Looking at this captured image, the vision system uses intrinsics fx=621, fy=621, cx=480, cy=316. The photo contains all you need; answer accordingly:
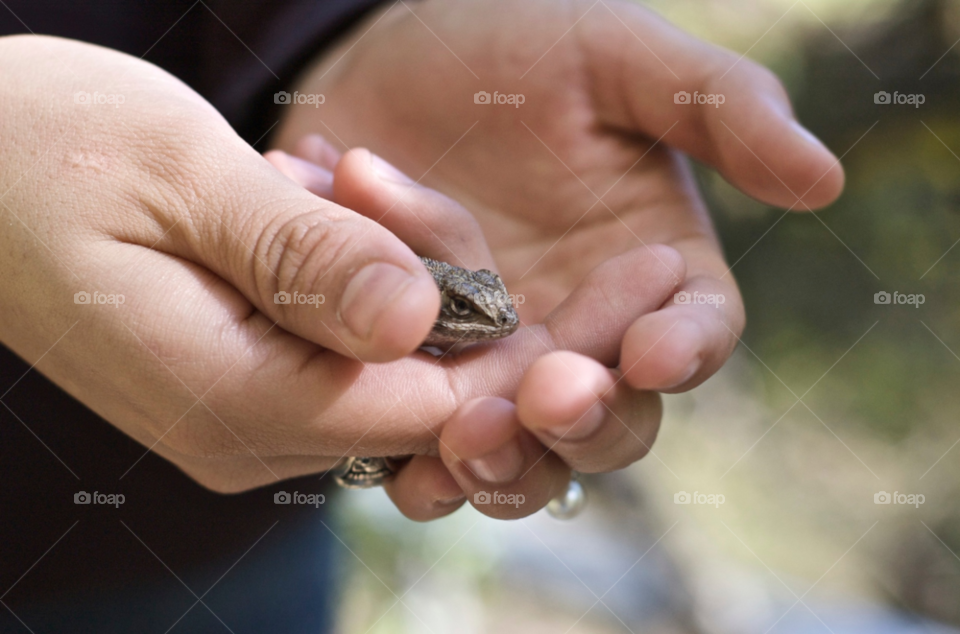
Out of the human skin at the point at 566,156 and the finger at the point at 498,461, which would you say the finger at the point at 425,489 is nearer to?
the human skin at the point at 566,156

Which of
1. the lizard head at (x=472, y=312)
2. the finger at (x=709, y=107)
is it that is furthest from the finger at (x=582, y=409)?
the finger at (x=709, y=107)

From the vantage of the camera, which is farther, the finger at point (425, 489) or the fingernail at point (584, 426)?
the finger at point (425, 489)

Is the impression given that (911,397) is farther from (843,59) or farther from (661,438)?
(843,59)

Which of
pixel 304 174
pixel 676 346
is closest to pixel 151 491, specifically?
pixel 304 174

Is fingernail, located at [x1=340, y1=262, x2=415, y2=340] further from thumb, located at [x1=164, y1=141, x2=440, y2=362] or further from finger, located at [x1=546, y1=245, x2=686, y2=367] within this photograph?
finger, located at [x1=546, y1=245, x2=686, y2=367]

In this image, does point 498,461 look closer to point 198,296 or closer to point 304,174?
point 198,296

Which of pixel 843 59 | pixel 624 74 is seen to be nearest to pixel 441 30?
pixel 624 74
